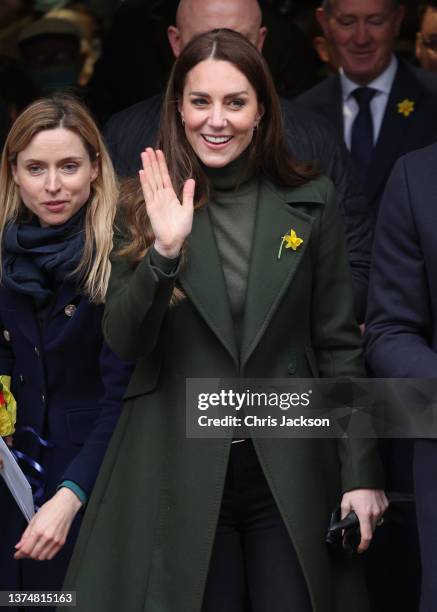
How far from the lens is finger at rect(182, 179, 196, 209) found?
3830 mm

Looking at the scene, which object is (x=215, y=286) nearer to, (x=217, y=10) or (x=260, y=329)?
(x=260, y=329)

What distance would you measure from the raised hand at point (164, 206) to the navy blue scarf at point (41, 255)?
591mm

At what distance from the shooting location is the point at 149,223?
402 centimetres

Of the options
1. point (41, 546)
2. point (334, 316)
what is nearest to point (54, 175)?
point (334, 316)

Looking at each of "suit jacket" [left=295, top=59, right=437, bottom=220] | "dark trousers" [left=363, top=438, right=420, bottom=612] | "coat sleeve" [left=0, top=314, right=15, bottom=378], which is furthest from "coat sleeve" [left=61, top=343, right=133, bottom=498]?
"suit jacket" [left=295, top=59, right=437, bottom=220]

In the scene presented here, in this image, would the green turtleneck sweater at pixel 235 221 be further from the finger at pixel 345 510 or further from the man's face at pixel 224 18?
the man's face at pixel 224 18

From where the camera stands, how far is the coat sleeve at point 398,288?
12.6 feet

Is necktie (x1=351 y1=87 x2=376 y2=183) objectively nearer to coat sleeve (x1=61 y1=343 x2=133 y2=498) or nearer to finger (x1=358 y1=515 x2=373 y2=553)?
coat sleeve (x1=61 y1=343 x2=133 y2=498)

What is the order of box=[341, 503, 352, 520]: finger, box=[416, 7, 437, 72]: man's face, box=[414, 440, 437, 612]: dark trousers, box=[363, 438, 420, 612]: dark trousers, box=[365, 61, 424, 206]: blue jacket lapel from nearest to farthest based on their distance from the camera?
box=[414, 440, 437, 612]: dark trousers < box=[341, 503, 352, 520]: finger < box=[363, 438, 420, 612]: dark trousers < box=[365, 61, 424, 206]: blue jacket lapel < box=[416, 7, 437, 72]: man's face

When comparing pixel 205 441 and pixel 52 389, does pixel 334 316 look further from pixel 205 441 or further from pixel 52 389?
pixel 52 389

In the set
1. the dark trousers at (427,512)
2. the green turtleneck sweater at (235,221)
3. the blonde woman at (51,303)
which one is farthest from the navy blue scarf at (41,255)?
the dark trousers at (427,512)

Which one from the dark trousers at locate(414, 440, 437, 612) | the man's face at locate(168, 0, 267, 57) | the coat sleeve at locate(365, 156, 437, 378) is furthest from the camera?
the man's face at locate(168, 0, 267, 57)

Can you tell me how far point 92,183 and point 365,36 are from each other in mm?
1966

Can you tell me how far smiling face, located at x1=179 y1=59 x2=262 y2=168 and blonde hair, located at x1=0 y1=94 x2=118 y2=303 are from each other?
1.59ft
